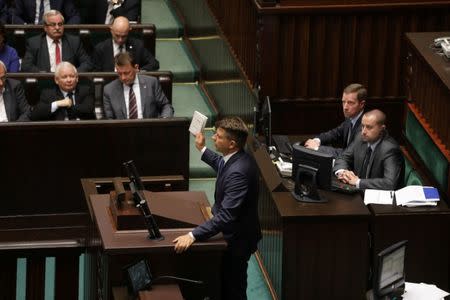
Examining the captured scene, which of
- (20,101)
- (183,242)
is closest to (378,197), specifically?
(183,242)

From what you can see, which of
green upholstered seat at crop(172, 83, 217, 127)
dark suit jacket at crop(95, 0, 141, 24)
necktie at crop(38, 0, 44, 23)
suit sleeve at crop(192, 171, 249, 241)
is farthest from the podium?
necktie at crop(38, 0, 44, 23)

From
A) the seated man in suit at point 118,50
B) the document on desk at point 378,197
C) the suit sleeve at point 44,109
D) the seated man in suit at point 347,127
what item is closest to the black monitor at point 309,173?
the document on desk at point 378,197

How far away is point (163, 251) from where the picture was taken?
585 centimetres

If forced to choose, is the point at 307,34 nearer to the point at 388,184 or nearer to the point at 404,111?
the point at 404,111

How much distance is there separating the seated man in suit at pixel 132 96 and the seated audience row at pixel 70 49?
74 cm

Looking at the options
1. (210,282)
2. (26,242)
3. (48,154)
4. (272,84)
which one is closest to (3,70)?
(48,154)

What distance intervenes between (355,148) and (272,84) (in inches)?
42.7

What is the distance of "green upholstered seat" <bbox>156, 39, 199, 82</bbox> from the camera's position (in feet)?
34.1

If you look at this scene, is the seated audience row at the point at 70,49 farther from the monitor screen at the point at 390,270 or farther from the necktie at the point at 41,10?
the monitor screen at the point at 390,270

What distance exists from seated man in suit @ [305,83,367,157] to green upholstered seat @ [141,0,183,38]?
3.15 metres

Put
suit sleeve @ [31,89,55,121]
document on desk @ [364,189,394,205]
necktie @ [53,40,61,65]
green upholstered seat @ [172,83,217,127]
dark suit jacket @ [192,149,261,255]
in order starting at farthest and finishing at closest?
green upholstered seat @ [172,83,217,127], necktie @ [53,40,61,65], suit sleeve @ [31,89,55,121], document on desk @ [364,189,394,205], dark suit jacket @ [192,149,261,255]

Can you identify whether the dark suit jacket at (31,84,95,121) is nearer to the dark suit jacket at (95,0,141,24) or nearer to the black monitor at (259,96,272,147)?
→ the black monitor at (259,96,272,147)

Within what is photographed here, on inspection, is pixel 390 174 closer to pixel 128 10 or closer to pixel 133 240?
pixel 133 240

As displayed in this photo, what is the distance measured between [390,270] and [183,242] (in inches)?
43.6
